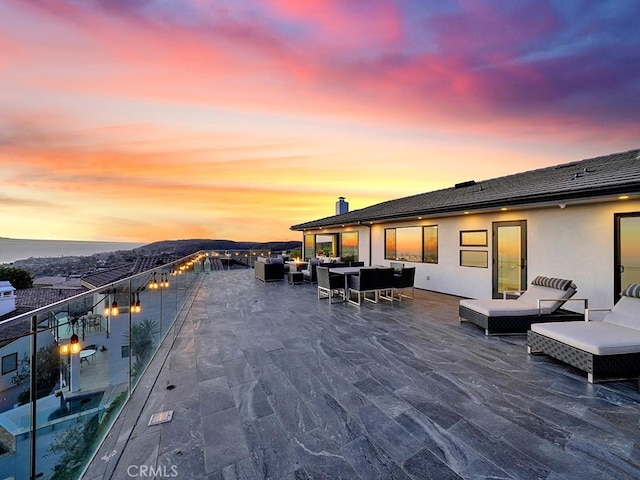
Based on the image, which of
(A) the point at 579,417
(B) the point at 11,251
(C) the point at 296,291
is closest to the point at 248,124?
(C) the point at 296,291

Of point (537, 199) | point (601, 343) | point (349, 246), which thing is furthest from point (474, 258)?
point (349, 246)

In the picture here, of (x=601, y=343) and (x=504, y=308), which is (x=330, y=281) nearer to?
(x=504, y=308)

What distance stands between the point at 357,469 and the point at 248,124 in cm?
836

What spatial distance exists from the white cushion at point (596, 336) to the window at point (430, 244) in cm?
497

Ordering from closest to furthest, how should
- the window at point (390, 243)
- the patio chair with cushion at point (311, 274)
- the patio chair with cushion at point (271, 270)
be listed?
the window at point (390, 243) < the patio chair with cushion at point (311, 274) < the patio chair with cushion at point (271, 270)

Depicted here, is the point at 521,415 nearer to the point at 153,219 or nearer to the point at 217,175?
the point at 217,175

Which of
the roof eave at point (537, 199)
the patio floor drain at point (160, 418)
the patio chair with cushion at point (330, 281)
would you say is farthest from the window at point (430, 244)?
the patio floor drain at point (160, 418)

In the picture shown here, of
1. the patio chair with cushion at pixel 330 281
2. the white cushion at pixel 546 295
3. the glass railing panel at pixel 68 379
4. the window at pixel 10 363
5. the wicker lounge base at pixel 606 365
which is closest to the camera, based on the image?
the window at pixel 10 363

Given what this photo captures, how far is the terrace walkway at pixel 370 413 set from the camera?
1.78 metres

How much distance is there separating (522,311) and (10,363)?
19.7 feet

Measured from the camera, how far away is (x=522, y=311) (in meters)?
4.51

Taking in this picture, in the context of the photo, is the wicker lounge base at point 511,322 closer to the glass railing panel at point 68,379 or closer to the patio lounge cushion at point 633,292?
the patio lounge cushion at point 633,292

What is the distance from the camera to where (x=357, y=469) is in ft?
5.71

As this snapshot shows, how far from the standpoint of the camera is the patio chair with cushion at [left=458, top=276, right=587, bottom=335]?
444cm
